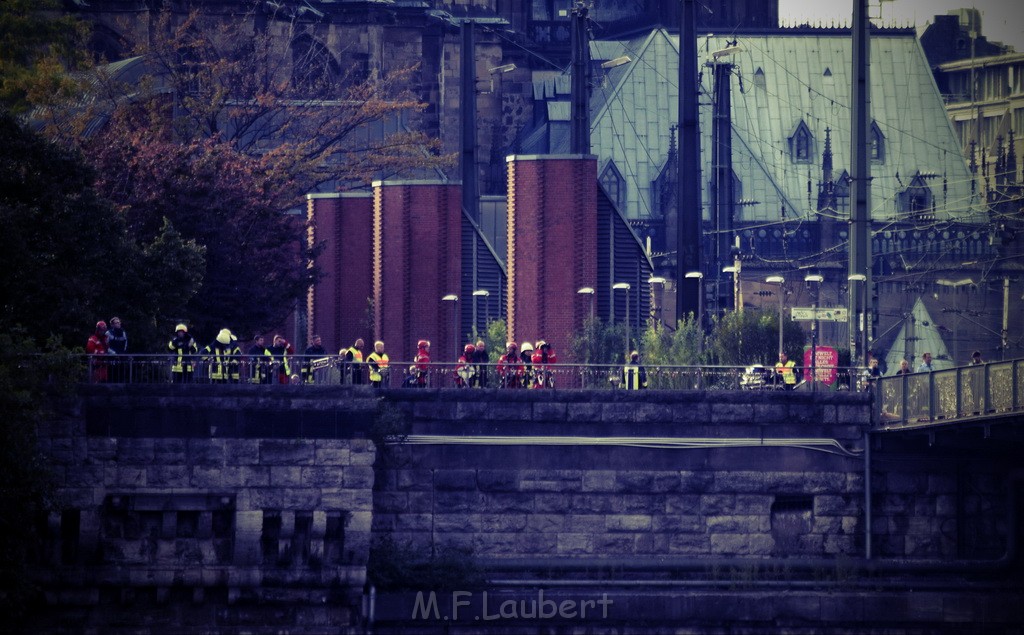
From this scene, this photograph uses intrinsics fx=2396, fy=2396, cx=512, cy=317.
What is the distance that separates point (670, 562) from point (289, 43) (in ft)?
201

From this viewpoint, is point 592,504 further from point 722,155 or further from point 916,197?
point 916,197

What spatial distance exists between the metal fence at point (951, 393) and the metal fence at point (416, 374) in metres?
0.81

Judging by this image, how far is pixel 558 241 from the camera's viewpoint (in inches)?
2223

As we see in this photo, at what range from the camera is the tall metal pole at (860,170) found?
1969 inches

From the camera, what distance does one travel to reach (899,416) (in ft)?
153

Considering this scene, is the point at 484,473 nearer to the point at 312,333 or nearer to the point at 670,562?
the point at 670,562

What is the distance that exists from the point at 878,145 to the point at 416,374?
3083 inches

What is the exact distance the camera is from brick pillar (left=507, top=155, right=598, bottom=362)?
5647 cm

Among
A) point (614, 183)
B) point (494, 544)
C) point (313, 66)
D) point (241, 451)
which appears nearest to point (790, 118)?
point (614, 183)

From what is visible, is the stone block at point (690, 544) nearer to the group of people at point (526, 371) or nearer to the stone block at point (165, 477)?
the group of people at point (526, 371)

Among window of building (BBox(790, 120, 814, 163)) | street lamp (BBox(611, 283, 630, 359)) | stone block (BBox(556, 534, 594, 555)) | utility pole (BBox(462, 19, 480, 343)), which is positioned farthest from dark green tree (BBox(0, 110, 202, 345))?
window of building (BBox(790, 120, 814, 163))

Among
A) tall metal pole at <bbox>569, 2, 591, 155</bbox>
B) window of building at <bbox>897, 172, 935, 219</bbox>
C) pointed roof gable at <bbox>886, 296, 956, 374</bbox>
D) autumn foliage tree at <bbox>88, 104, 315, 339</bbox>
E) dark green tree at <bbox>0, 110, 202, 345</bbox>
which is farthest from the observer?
window of building at <bbox>897, 172, 935, 219</bbox>

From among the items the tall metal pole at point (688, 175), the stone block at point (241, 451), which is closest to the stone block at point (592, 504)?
the stone block at point (241, 451)

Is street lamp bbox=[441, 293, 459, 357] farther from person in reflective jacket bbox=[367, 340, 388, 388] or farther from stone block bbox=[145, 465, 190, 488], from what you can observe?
stone block bbox=[145, 465, 190, 488]
